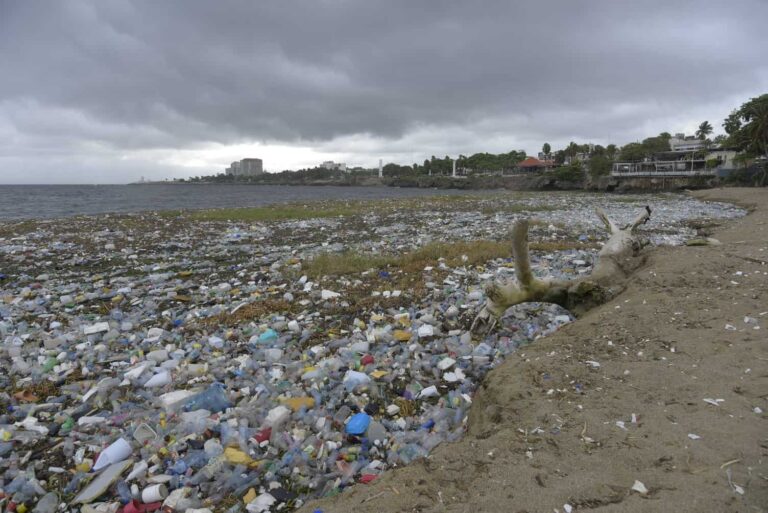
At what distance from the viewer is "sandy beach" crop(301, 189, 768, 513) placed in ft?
7.19

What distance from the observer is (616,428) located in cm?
275

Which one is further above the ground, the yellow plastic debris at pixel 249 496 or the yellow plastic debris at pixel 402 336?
the yellow plastic debris at pixel 402 336

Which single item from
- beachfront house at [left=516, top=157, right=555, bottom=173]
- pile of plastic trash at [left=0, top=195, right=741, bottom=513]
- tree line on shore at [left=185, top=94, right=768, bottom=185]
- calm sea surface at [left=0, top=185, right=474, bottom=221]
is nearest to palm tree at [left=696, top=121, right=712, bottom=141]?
tree line on shore at [left=185, top=94, right=768, bottom=185]

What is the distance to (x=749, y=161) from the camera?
49531mm

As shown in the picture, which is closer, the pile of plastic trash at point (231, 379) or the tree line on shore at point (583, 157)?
the pile of plastic trash at point (231, 379)

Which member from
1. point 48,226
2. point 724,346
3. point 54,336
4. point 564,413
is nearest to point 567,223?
point 724,346

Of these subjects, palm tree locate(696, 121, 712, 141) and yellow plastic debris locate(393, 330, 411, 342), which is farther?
palm tree locate(696, 121, 712, 141)

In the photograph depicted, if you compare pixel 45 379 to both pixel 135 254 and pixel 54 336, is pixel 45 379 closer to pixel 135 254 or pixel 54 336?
pixel 54 336

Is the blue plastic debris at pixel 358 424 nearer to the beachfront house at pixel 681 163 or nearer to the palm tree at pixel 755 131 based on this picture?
the palm tree at pixel 755 131

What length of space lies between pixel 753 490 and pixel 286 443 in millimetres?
2940

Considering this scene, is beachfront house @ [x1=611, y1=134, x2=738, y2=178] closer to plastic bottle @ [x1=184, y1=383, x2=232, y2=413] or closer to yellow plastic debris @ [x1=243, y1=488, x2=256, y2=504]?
plastic bottle @ [x1=184, y1=383, x2=232, y2=413]

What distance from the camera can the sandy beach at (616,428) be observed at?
2.19 meters

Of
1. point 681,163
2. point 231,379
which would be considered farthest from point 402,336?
point 681,163

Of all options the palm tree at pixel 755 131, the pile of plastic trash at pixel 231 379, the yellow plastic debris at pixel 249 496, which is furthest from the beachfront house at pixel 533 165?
the yellow plastic debris at pixel 249 496
